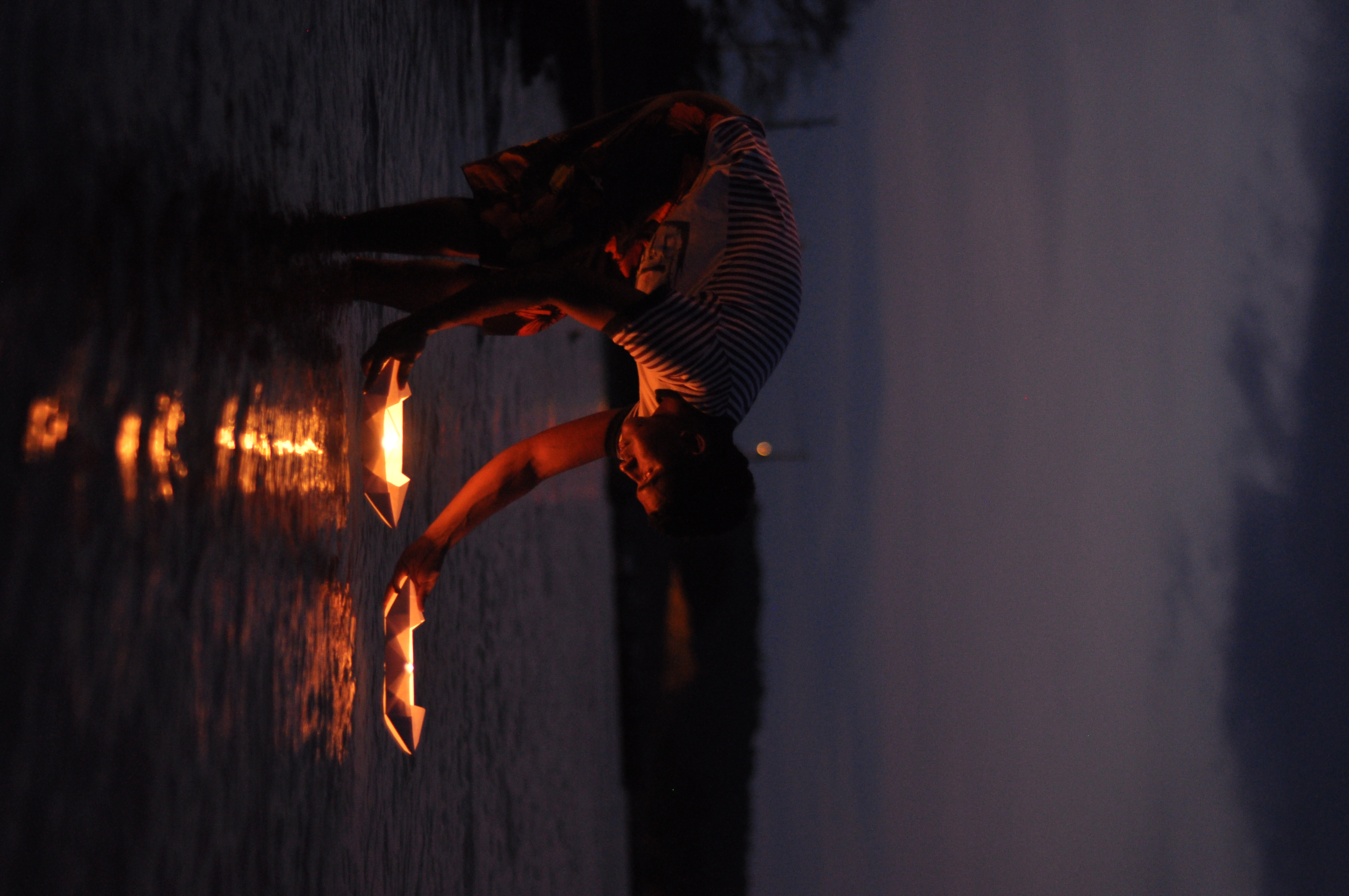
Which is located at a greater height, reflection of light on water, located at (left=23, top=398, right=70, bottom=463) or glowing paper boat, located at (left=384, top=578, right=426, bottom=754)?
reflection of light on water, located at (left=23, top=398, right=70, bottom=463)

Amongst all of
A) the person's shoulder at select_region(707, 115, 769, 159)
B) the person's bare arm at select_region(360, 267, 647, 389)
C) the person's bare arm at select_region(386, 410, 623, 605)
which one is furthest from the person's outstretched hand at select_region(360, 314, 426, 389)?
the person's shoulder at select_region(707, 115, 769, 159)

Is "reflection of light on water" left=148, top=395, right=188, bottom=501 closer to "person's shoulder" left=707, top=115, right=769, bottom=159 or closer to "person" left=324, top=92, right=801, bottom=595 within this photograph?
"person" left=324, top=92, right=801, bottom=595

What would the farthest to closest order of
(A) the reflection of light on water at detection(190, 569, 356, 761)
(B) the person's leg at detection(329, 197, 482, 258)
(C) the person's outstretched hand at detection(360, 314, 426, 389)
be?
1. (B) the person's leg at detection(329, 197, 482, 258)
2. (C) the person's outstretched hand at detection(360, 314, 426, 389)
3. (A) the reflection of light on water at detection(190, 569, 356, 761)

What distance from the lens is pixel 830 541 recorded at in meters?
4.21

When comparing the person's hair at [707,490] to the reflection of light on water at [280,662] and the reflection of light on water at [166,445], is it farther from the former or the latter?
the reflection of light on water at [166,445]

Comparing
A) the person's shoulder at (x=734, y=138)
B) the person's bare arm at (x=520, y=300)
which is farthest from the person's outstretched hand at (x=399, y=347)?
the person's shoulder at (x=734, y=138)

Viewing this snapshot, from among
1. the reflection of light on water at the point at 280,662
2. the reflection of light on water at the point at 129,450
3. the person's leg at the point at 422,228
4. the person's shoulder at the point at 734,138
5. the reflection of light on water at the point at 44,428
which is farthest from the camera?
the person's leg at the point at 422,228

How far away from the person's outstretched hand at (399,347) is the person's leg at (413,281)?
0.83 feet

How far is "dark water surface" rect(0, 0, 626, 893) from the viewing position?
49 centimetres

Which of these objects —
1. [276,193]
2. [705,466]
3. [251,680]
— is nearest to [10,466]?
[251,680]

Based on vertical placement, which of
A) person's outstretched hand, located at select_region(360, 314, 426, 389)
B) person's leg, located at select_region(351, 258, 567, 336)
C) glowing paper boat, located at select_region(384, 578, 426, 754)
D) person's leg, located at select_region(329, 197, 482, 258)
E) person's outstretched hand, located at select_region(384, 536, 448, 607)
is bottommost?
glowing paper boat, located at select_region(384, 578, 426, 754)

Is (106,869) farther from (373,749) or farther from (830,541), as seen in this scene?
A: (830,541)

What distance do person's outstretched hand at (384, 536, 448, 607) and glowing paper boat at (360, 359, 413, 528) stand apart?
0.07 metres

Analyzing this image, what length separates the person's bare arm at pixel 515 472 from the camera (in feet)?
3.93
